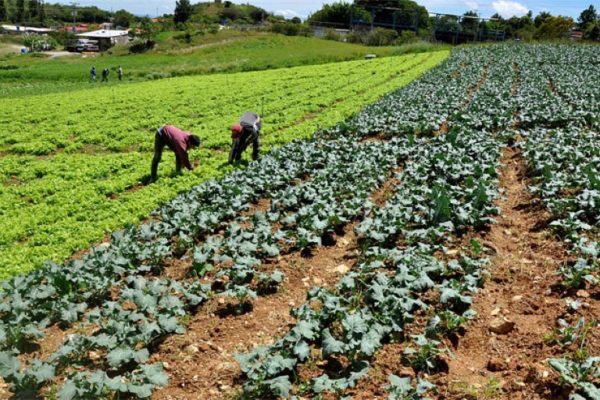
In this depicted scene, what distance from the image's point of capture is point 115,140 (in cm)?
2012

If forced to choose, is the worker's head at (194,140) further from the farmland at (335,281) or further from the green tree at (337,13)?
the green tree at (337,13)

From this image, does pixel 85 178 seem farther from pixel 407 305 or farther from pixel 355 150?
pixel 407 305

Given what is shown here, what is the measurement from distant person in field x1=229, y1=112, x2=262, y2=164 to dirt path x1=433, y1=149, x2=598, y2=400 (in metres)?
7.40

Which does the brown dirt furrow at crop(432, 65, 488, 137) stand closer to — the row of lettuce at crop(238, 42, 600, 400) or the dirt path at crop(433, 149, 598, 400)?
the row of lettuce at crop(238, 42, 600, 400)

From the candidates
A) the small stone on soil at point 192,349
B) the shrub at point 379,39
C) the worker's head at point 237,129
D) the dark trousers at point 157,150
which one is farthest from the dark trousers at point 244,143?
the shrub at point 379,39

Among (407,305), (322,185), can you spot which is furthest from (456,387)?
(322,185)

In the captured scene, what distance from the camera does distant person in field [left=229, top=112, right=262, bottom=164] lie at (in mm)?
13914

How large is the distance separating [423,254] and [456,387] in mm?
2623

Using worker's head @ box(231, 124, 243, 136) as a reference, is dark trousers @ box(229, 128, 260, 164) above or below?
below

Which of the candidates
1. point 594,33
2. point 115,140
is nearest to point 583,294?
point 115,140

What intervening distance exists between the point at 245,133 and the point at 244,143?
569 millimetres

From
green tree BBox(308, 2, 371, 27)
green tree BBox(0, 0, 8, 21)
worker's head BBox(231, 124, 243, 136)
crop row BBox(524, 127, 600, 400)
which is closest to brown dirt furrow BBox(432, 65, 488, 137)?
crop row BBox(524, 127, 600, 400)

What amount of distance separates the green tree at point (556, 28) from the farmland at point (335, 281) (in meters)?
76.5

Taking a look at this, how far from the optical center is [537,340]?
5.60 meters
